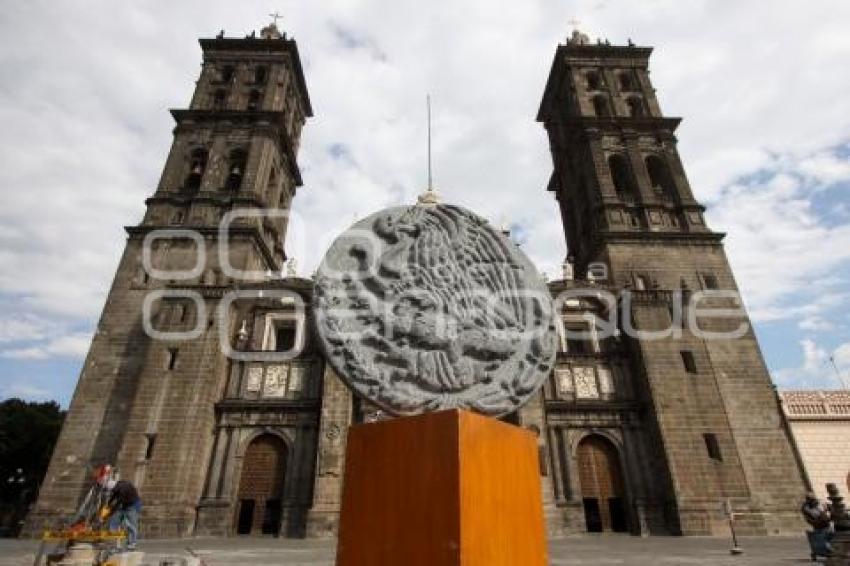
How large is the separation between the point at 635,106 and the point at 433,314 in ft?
101

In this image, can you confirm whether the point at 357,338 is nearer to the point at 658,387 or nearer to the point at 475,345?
the point at 475,345

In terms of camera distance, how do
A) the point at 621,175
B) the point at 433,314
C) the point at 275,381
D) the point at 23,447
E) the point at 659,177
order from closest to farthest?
the point at 433,314 < the point at 275,381 < the point at 659,177 < the point at 621,175 < the point at 23,447

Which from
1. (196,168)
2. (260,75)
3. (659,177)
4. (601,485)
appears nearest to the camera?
(601,485)

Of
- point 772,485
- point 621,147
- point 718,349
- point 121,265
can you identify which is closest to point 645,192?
point 621,147

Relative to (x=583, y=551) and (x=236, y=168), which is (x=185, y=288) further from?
(x=583, y=551)

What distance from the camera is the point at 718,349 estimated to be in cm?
2089

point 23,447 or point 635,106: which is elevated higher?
point 635,106

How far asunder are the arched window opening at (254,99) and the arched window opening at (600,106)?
20261 mm

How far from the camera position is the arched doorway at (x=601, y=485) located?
18844 millimetres

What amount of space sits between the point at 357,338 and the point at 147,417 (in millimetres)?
16290

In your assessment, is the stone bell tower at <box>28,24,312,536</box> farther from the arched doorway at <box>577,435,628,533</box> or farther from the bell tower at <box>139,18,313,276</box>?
the arched doorway at <box>577,435,628,533</box>

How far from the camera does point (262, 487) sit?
1892cm

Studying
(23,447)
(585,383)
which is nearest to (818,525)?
(585,383)

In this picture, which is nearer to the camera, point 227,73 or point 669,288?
point 669,288
